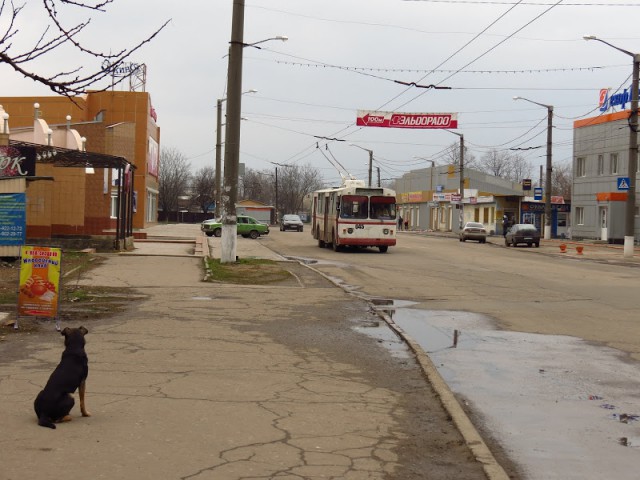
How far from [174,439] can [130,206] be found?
87.4ft

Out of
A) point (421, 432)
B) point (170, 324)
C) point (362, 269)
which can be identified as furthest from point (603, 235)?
point (421, 432)

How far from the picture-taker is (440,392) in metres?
7.67

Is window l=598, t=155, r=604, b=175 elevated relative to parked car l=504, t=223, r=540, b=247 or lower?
elevated

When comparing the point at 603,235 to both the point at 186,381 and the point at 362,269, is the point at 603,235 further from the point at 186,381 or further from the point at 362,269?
the point at 186,381

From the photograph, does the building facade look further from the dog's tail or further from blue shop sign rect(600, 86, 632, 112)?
the dog's tail

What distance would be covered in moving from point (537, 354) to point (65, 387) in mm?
6349

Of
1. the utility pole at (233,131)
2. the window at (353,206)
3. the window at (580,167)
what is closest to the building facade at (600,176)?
the window at (580,167)

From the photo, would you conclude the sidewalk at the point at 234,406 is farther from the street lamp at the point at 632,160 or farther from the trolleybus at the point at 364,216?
the street lamp at the point at 632,160

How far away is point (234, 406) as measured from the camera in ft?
22.7

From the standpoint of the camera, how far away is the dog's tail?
19.5 feet

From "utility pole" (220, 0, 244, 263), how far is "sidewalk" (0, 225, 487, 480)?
9694 mm

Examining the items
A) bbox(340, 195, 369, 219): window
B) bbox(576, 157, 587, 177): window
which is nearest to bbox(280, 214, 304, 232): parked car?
bbox(576, 157, 587, 177): window

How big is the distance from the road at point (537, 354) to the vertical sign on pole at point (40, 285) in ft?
16.7

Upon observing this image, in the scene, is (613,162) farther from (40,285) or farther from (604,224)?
(40,285)
